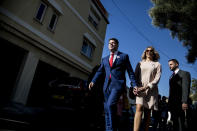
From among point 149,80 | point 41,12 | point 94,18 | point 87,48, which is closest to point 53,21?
point 41,12

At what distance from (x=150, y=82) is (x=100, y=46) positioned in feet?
41.8

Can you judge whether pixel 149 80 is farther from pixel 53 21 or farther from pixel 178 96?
pixel 53 21

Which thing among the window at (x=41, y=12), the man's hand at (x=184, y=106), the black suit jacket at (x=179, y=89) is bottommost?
the man's hand at (x=184, y=106)

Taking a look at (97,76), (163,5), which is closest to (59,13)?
(163,5)

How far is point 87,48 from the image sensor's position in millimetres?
13461

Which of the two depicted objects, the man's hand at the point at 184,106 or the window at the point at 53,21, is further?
the window at the point at 53,21

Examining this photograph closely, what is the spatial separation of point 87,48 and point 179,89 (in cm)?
1062

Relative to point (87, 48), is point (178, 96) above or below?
below

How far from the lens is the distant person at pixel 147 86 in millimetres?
2791

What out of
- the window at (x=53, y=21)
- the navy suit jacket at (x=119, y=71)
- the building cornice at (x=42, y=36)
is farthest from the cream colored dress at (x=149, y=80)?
the window at (x=53, y=21)

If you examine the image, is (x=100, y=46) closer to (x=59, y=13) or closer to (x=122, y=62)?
(x=59, y=13)

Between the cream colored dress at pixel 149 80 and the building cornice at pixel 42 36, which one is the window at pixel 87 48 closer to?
the building cornice at pixel 42 36

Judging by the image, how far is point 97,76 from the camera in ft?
10.8

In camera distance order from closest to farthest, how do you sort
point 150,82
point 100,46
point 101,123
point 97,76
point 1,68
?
point 150,82, point 97,76, point 101,123, point 1,68, point 100,46
